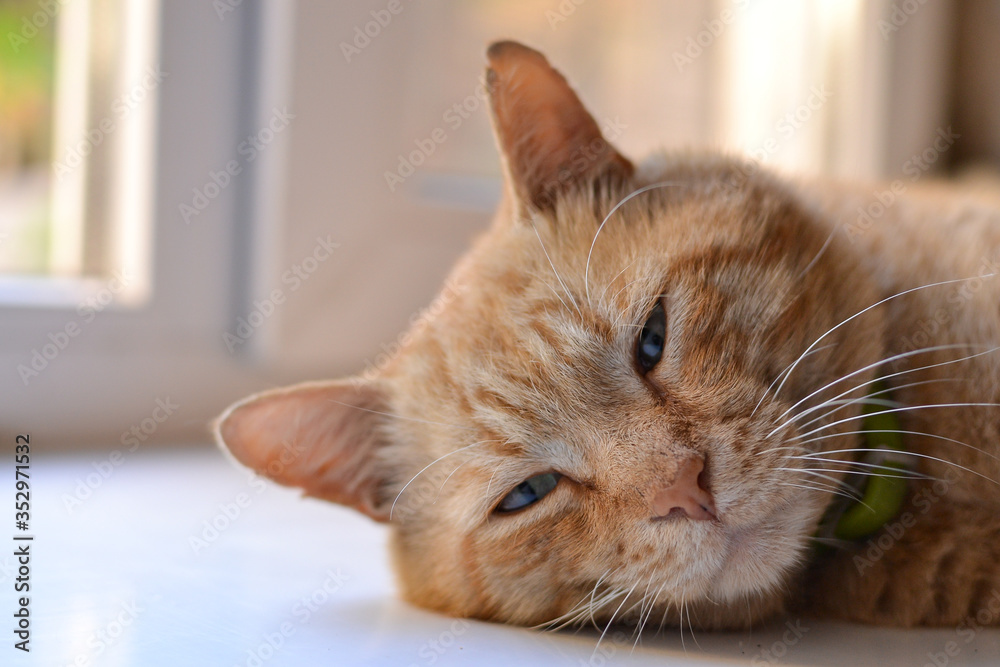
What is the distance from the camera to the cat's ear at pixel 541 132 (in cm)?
143

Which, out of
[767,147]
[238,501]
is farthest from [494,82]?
[767,147]

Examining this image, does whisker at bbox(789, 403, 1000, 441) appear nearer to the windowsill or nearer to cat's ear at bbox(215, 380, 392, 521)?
cat's ear at bbox(215, 380, 392, 521)

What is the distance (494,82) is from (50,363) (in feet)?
5.33

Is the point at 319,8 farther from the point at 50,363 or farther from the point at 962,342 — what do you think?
the point at 962,342

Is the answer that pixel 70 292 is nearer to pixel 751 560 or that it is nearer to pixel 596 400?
pixel 596 400
